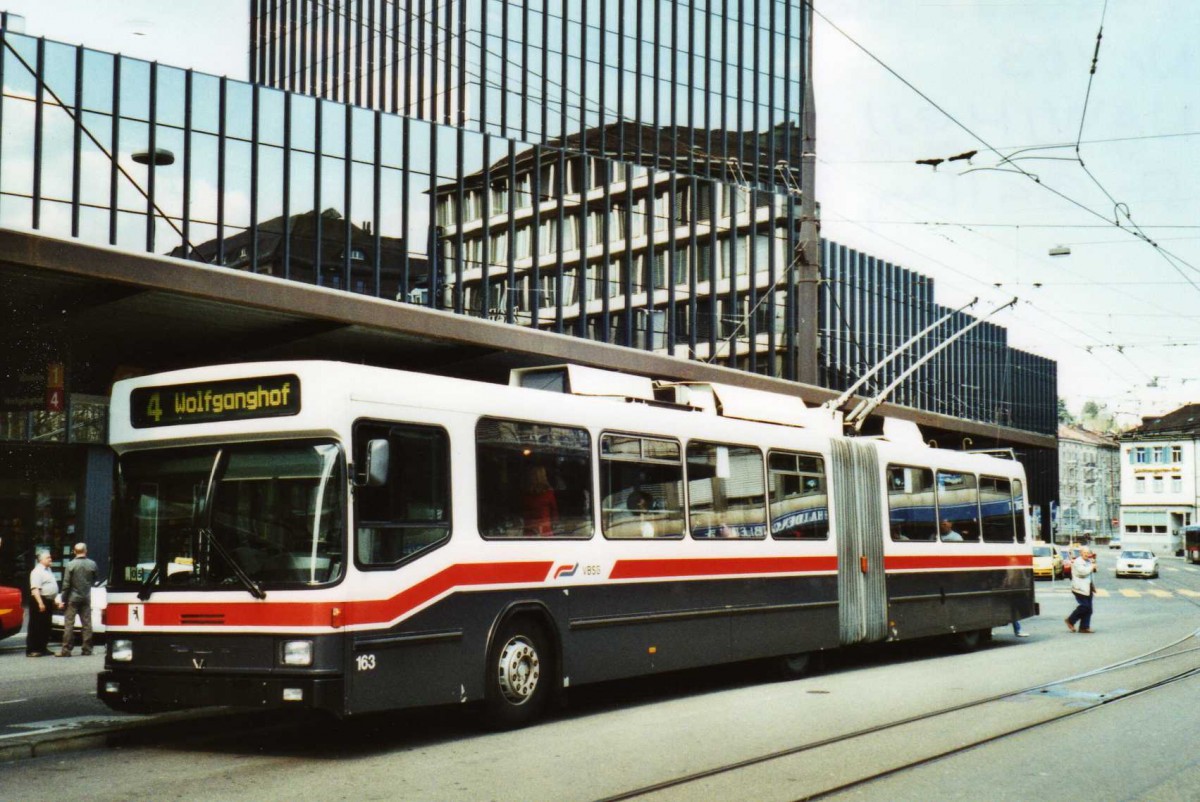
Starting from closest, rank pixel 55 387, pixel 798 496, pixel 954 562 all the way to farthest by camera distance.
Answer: pixel 798 496, pixel 954 562, pixel 55 387

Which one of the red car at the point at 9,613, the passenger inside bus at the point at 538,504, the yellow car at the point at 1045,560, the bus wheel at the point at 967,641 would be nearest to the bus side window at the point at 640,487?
the passenger inside bus at the point at 538,504

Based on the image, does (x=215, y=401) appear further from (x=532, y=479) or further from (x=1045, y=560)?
(x=1045, y=560)

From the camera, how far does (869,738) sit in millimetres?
9648

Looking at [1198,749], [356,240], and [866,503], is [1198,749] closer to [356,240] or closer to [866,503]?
[866,503]

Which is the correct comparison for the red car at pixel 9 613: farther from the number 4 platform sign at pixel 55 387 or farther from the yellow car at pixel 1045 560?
the yellow car at pixel 1045 560

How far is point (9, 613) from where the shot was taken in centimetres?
1859

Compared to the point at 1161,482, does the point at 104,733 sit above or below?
below

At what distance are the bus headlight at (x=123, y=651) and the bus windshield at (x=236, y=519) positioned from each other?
39 centimetres

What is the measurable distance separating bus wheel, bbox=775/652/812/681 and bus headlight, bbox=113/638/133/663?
7.51 metres

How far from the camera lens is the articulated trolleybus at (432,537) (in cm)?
873

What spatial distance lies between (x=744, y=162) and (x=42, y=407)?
3445 centimetres

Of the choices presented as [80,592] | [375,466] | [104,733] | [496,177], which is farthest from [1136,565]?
[104,733]

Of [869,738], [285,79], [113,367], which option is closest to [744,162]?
[285,79]

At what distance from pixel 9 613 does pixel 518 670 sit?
11.6m
